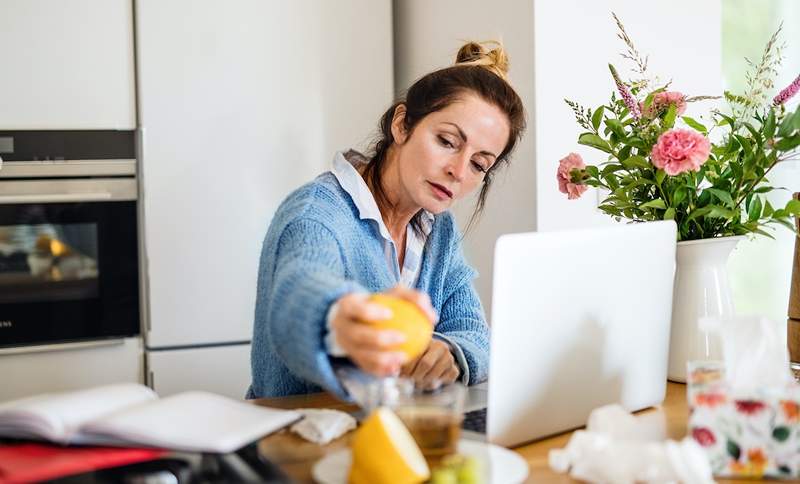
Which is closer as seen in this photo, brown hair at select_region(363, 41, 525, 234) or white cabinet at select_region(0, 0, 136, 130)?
brown hair at select_region(363, 41, 525, 234)

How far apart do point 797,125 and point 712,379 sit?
0.46m

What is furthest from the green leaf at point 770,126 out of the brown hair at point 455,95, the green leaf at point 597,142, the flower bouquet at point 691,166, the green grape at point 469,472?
the green grape at point 469,472

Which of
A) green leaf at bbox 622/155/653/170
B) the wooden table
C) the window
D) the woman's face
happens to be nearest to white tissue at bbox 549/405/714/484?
the wooden table

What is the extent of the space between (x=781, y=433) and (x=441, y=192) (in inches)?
32.9

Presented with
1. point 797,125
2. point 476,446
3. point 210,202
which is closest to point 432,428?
point 476,446

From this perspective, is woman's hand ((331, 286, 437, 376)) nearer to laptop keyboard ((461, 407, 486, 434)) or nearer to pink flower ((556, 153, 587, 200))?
laptop keyboard ((461, 407, 486, 434))

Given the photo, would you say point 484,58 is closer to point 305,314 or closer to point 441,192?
point 441,192

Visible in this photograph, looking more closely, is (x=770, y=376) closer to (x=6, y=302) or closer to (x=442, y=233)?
(x=442, y=233)

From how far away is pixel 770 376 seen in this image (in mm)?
929

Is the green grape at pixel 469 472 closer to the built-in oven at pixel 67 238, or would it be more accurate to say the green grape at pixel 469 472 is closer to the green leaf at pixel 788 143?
the green leaf at pixel 788 143

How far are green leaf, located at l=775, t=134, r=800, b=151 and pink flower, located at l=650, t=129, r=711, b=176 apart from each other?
10 centimetres

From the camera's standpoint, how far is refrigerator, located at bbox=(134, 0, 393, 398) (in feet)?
7.59

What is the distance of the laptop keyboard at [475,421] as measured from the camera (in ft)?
3.43

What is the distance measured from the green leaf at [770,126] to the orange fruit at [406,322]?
2.15 ft
